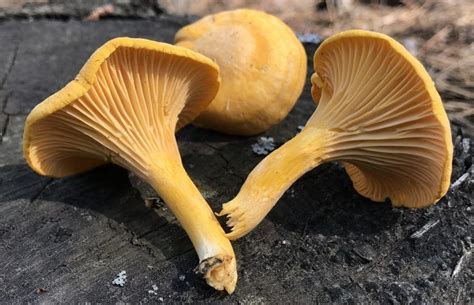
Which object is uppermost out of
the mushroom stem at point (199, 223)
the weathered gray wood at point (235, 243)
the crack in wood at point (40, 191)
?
the mushroom stem at point (199, 223)

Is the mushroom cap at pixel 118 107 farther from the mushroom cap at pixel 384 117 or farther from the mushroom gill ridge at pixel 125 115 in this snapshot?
the mushroom cap at pixel 384 117

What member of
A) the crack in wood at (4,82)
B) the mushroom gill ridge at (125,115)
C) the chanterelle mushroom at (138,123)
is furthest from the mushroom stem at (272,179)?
the crack in wood at (4,82)

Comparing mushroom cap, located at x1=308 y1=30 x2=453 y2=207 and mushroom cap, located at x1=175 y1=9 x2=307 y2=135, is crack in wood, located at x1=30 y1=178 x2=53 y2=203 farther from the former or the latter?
mushroom cap, located at x1=308 y1=30 x2=453 y2=207

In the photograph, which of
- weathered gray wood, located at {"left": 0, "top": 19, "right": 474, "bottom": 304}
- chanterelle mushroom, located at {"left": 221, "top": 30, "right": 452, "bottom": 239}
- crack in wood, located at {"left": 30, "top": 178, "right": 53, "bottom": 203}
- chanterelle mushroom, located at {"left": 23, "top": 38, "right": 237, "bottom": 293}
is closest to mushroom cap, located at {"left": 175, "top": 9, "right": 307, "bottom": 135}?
weathered gray wood, located at {"left": 0, "top": 19, "right": 474, "bottom": 304}

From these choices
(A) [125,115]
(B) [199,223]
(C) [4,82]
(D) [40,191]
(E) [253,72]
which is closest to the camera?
(B) [199,223]

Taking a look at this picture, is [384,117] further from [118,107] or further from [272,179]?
[118,107]

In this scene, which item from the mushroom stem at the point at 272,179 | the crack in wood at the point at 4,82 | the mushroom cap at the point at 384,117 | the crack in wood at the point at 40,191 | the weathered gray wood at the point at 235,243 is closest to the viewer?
the mushroom cap at the point at 384,117

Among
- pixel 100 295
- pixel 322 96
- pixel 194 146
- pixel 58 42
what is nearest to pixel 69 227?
pixel 100 295

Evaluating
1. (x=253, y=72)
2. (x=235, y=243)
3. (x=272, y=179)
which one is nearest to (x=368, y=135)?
(x=272, y=179)
